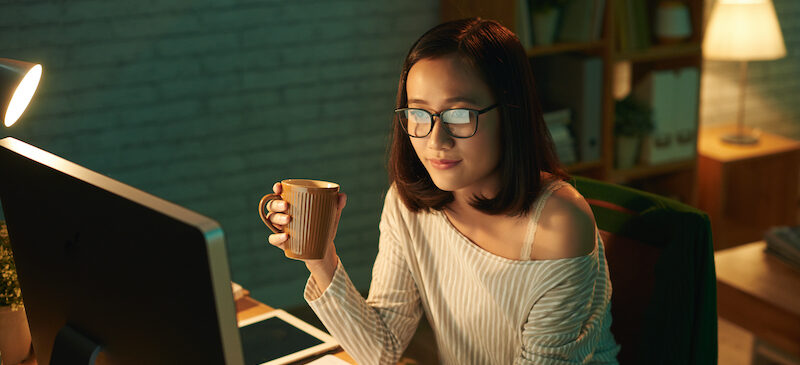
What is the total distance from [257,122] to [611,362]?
6.45 feet

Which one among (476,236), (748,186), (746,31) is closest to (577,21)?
(746,31)

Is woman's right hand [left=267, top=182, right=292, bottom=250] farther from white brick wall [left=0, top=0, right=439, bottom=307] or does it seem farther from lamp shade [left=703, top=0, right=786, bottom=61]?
lamp shade [left=703, top=0, right=786, bottom=61]

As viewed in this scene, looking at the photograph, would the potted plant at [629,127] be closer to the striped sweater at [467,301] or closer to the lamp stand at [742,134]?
the lamp stand at [742,134]

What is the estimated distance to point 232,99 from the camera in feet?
9.64

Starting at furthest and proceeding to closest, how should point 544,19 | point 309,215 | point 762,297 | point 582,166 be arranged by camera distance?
point 582,166, point 544,19, point 762,297, point 309,215

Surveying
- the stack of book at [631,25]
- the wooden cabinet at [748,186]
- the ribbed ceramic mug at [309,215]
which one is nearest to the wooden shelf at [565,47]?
the stack of book at [631,25]

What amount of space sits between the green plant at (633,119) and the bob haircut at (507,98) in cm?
196

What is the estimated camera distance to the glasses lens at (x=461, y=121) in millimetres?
1229

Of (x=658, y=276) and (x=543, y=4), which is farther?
(x=543, y=4)

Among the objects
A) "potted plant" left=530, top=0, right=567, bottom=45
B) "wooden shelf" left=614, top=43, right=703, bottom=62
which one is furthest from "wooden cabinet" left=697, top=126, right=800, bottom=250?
"potted plant" left=530, top=0, right=567, bottom=45

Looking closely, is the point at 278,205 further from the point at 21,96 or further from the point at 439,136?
the point at 21,96

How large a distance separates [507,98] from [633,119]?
7.02 feet

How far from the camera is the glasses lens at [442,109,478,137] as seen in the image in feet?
4.03

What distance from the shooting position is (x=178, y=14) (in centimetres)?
276
